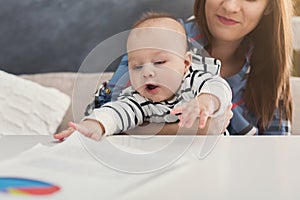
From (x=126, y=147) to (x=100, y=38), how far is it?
99 centimetres

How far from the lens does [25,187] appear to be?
2.25ft

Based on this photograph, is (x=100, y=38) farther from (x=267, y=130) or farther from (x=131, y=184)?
(x=131, y=184)

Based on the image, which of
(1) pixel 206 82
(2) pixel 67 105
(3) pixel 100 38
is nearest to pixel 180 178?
(1) pixel 206 82

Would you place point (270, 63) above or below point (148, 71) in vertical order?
above

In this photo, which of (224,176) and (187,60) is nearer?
(224,176)

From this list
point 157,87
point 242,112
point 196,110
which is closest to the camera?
point 196,110

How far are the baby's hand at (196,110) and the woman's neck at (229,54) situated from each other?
628 millimetres

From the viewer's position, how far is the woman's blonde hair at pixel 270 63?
4.83 ft

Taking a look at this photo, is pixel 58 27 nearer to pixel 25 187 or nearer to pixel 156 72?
pixel 156 72

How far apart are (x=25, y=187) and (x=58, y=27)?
123 cm

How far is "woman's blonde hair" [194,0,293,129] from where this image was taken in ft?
4.83

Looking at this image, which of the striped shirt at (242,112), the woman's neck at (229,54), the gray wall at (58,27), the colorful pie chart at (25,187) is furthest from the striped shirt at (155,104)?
the gray wall at (58,27)

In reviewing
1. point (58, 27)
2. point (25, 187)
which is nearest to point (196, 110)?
point (25, 187)

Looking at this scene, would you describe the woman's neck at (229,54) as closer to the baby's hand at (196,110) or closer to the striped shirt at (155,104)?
the striped shirt at (155,104)
